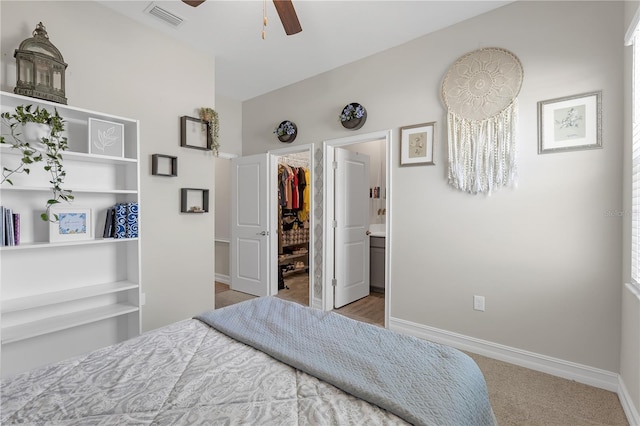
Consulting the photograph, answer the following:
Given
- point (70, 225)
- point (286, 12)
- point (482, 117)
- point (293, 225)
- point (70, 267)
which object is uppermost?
point (286, 12)

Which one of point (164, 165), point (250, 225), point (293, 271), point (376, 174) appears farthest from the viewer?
point (293, 271)

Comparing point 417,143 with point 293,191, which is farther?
point 293,191

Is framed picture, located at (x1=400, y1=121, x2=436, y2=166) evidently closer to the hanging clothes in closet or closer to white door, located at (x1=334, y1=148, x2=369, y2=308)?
white door, located at (x1=334, y1=148, x2=369, y2=308)

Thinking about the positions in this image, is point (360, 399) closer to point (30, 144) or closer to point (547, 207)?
point (547, 207)

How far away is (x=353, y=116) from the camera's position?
10.3 feet

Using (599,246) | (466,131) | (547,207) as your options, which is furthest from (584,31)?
(599,246)

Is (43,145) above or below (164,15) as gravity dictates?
below

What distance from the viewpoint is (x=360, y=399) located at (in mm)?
991

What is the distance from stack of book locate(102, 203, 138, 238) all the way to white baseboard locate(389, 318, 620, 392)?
2.55 m

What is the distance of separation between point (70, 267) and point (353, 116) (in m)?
2.78

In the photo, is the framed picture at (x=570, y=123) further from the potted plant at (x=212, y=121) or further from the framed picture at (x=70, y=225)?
the framed picture at (x=70, y=225)

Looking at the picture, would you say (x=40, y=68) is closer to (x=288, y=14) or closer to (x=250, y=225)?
(x=288, y=14)

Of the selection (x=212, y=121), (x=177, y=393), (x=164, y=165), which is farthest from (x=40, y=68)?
(x=177, y=393)

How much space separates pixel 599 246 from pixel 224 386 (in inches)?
97.7
